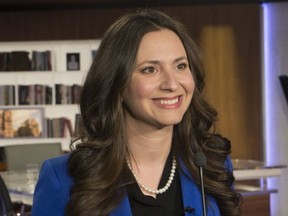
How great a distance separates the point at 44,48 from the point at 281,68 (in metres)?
3.17

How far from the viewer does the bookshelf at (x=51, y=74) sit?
8.28m

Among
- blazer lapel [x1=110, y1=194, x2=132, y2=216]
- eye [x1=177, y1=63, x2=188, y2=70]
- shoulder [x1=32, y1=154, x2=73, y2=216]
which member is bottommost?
blazer lapel [x1=110, y1=194, x2=132, y2=216]

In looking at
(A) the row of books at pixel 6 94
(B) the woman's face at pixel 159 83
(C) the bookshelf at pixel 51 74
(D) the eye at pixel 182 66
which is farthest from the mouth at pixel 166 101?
(A) the row of books at pixel 6 94

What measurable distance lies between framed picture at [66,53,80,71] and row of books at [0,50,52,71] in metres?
0.25

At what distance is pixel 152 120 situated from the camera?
1.73 meters

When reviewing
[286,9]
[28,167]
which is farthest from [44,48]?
[286,9]

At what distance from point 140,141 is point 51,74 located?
666 centimetres

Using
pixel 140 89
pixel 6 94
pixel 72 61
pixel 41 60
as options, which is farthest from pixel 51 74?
pixel 140 89

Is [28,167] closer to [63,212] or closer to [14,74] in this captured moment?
[14,74]

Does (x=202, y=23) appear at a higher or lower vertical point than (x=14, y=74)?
higher

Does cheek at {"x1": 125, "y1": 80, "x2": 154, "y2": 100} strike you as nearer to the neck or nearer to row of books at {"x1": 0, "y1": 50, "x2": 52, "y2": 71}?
the neck

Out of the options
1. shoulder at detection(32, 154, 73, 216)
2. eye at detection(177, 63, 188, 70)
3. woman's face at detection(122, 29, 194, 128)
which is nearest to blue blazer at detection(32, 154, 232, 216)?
shoulder at detection(32, 154, 73, 216)

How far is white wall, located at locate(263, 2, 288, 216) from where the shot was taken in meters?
8.34

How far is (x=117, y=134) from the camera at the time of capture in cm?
181
